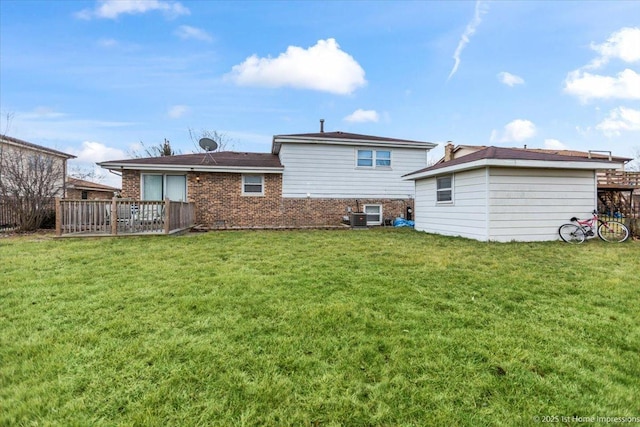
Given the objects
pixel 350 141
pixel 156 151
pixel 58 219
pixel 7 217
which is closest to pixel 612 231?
pixel 350 141

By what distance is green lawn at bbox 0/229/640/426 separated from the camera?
180 centimetres

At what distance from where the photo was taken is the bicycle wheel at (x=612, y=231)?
852cm

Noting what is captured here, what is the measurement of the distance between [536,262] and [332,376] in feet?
17.4

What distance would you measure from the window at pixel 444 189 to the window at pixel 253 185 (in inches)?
283

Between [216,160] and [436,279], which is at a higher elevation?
[216,160]

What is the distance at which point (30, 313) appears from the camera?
3.13 metres

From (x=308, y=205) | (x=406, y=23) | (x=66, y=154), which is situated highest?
(x=406, y=23)

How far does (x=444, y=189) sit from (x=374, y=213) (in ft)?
14.6

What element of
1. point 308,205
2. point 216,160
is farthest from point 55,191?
point 308,205

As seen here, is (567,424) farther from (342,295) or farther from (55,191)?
(55,191)

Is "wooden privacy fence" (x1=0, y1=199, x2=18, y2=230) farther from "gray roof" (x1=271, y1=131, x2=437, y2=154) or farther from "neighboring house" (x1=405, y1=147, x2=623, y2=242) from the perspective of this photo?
"neighboring house" (x1=405, y1=147, x2=623, y2=242)

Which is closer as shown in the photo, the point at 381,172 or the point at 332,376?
the point at 332,376

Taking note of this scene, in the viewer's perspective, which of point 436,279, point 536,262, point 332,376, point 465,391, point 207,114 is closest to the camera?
point 465,391

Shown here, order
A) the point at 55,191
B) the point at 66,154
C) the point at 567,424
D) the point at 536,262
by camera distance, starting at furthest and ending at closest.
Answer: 1. the point at 66,154
2. the point at 55,191
3. the point at 536,262
4. the point at 567,424
